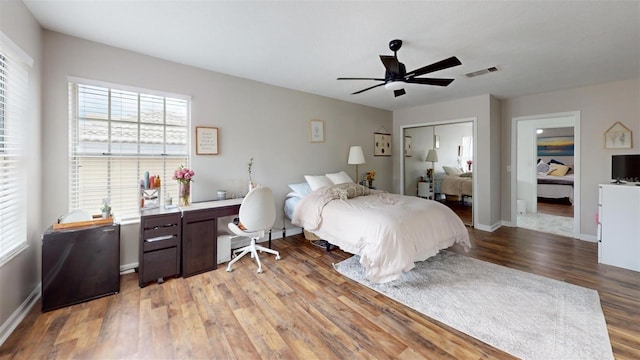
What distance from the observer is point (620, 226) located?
9.83ft

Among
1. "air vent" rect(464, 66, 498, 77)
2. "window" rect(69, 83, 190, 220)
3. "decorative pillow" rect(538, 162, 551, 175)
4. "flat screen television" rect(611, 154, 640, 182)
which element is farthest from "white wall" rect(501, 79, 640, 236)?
"window" rect(69, 83, 190, 220)

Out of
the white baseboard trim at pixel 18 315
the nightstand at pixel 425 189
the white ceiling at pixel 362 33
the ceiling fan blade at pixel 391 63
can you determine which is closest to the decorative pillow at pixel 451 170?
the nightstand at pixel 425 189

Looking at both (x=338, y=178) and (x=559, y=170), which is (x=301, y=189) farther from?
(x=559, y=170)

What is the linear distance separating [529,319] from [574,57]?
305 cm

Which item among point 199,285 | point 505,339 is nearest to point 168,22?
point 199,285

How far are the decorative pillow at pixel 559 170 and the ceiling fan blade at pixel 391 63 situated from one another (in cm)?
781

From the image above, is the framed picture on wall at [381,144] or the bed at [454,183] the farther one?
the framed picture on wall at [381,144]

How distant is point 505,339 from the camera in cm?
176

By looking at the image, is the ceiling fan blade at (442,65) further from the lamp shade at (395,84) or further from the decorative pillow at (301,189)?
the decorative pillow at (301,189)

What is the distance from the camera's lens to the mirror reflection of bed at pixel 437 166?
229 inches

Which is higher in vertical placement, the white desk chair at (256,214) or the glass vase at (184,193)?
the glass vase at (184,193)

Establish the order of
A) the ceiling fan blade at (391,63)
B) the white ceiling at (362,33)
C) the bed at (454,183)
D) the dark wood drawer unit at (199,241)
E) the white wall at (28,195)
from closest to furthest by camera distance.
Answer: the white wall at (28,195)
the white ceiling at (362,33)
the ceiling fan blade at (391,63)
the dark wood drawer unit at (199,241)
the bed at (454,183)

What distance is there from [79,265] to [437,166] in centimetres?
652

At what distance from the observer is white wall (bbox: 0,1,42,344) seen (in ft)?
5.90
